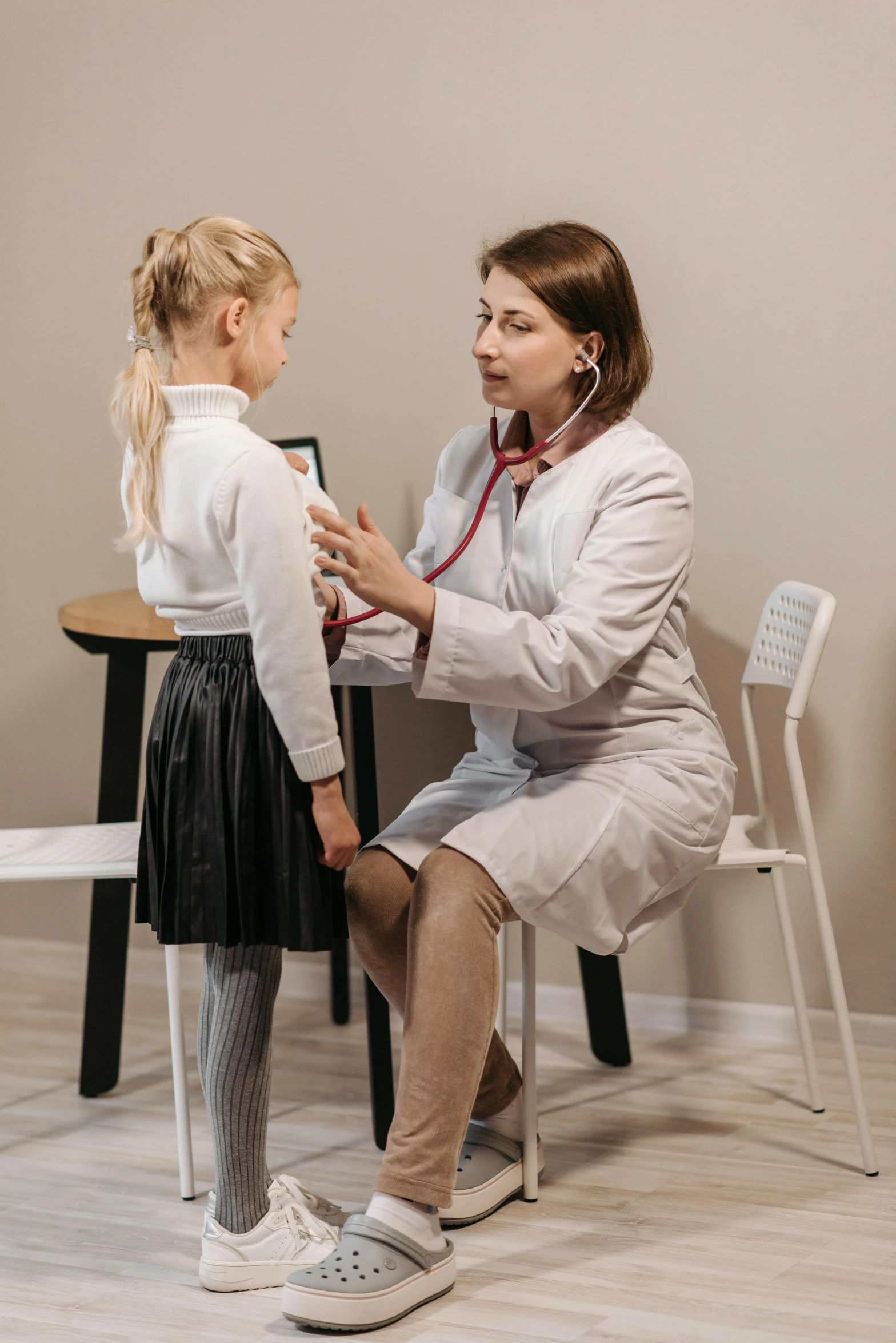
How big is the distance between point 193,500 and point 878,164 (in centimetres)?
127

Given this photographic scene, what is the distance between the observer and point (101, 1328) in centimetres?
137

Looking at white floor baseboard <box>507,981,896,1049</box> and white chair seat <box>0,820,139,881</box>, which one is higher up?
white chair seat <box>0,820,139,881</box>

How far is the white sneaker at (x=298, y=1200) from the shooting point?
151cm

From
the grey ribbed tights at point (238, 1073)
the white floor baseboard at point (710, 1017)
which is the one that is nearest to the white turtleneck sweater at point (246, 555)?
the grey ribbed tights at point (238, 1073)

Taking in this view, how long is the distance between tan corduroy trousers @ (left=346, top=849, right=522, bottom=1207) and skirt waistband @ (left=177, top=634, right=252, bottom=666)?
31 cm

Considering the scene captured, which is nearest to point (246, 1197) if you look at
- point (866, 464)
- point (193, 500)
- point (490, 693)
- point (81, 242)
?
point (490, 693)

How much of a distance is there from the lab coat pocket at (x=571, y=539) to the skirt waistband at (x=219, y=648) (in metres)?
0.42

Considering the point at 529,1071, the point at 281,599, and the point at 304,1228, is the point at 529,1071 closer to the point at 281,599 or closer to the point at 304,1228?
the point at 304,1228

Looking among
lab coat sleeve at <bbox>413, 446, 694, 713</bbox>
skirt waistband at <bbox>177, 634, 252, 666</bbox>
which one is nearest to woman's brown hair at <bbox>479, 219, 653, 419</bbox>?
lab coat sleeve at <bbox>413, 446, 694, 713</bbox>

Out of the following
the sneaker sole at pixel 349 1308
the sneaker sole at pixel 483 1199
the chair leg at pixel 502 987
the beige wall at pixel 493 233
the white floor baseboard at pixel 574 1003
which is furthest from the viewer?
the white floor baseboard at pixel 574 1003

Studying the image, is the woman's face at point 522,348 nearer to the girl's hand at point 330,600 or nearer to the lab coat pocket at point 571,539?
the lab coat pocket at point 571,539

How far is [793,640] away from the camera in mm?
1893

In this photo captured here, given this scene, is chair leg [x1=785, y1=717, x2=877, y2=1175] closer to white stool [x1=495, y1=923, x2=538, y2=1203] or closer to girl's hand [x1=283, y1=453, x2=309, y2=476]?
white stool [x1=495, y1=923, x2=538, y2=1203]

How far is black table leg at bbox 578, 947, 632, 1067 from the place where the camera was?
2166 mm
